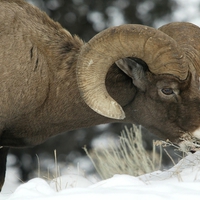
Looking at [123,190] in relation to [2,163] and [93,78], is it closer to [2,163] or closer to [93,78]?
[93,78]

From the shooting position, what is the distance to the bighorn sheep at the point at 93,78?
9.47 m

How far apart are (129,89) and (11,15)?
1.90 metres

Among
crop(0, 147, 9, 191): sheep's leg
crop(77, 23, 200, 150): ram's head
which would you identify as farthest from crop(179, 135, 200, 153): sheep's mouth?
crop(0, 147, 9, 191): sheep's leg

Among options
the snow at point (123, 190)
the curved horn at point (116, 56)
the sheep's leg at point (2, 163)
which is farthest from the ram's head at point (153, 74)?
the sheep's leg at point (2, 163)

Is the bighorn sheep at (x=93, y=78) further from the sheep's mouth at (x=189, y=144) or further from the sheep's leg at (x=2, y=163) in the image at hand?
the sheep's leg at (x=2, y=163)

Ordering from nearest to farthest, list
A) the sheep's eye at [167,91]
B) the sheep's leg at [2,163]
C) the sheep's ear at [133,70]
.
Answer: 1. the sheep's eye at [167,91]
2. the sheep's ear at [133,70]
3. the sheep's leg at [2,163]

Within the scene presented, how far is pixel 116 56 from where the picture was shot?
9.61 meters

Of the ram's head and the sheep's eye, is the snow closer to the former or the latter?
the ram's head

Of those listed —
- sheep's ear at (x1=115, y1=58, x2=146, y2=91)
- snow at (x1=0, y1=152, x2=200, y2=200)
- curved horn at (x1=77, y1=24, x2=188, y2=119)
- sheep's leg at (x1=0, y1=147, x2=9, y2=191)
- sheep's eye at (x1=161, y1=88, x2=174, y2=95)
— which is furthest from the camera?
sheep's leg at (x1=0, y1=147, x2=9, y2=191)

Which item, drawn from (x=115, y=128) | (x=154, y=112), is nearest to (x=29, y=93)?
(x=154, y=112)

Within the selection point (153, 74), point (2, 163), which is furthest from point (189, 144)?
point (2, 163)

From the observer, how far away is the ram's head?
9.38 meters

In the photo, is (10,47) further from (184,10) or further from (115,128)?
(184,10)

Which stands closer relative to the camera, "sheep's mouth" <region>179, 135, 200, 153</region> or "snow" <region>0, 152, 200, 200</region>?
"snow" <region>0, 152, 200, 200</region>
